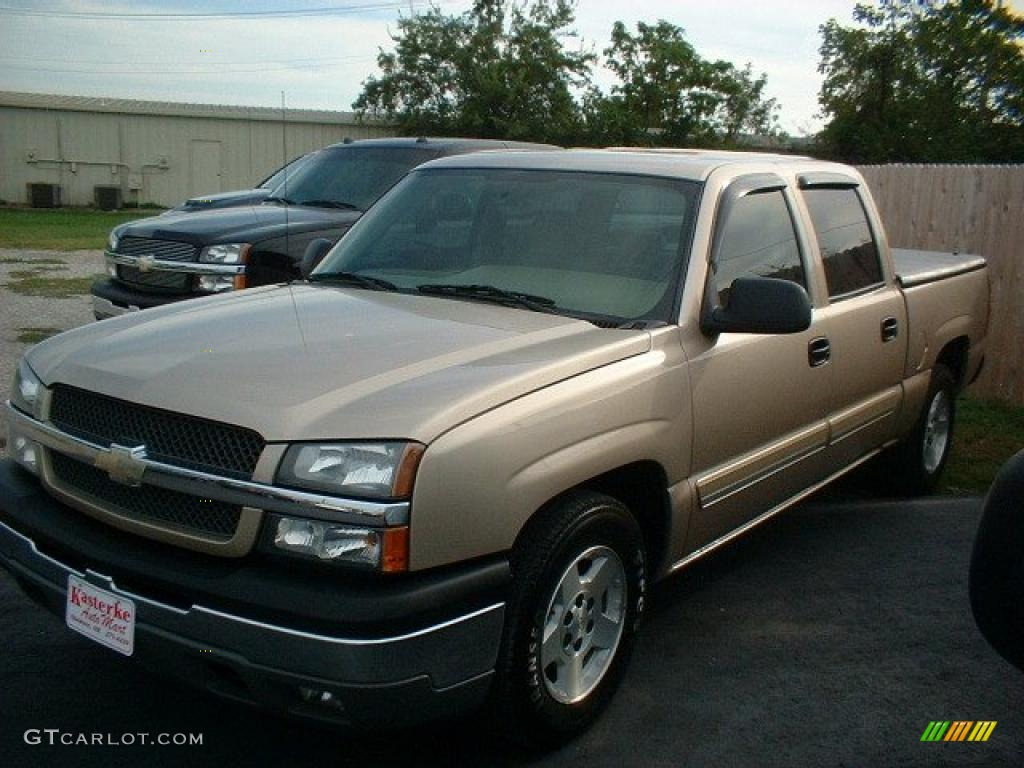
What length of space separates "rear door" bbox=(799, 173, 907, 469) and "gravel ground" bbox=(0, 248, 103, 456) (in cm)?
431

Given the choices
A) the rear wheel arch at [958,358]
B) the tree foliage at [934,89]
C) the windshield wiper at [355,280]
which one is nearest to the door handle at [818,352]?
the windshield wiper at [355,280]

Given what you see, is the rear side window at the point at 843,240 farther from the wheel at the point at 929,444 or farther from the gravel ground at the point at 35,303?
the gravel ground at the point at 35,303

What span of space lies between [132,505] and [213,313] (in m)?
0.96

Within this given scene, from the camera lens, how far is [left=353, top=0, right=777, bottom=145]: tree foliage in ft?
115

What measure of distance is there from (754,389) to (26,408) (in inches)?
100

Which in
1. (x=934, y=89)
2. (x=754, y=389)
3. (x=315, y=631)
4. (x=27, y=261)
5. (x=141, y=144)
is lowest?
(x=27, y=261)

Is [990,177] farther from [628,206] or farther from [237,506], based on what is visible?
[237,506]

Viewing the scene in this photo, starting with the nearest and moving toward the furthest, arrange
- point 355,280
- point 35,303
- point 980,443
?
point 355,280 → point 980,443 → point 35,303

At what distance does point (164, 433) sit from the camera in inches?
119

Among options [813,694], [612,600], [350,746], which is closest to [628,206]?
[612,600]

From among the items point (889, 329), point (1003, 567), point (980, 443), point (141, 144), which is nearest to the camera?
point (1003, 567)

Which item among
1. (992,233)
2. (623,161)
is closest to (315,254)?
(623,161)

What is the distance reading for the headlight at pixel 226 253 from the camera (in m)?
7.84

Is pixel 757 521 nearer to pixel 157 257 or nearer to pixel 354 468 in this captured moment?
pixel 354 468
